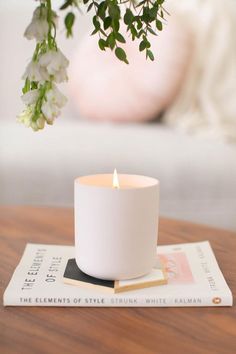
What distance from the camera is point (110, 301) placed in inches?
26.3

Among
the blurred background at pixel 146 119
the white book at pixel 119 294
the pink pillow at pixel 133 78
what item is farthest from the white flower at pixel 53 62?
the pink pillow at pixel 133 78

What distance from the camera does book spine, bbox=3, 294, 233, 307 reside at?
2.19 feet

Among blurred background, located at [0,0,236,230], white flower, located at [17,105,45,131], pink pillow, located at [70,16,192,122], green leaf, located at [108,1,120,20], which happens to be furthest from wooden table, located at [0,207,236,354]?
pink pillow, located at [70,16,192,122]

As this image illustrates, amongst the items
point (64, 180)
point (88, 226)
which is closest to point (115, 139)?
point (64, 180)

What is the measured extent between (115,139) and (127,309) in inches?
48.5

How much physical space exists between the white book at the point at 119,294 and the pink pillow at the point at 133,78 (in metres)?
1.31

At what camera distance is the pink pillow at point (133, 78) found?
2012 millimetres

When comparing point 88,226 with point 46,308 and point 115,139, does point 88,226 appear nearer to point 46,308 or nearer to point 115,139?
point 46,308

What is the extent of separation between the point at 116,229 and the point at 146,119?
147 centimetres

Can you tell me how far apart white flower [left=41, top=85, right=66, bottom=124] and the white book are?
22cm

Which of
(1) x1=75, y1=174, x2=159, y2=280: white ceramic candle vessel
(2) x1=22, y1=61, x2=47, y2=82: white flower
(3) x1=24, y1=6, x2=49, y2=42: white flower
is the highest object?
(3) x1=24, y1=6, x2=49, y2=42: white flower

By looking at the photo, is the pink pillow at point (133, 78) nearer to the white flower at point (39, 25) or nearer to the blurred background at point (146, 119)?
the blurred background at point (146, 119)

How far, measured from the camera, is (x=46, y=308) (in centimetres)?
67

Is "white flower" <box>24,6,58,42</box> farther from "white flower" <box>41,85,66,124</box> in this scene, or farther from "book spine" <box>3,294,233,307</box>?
"book spine" <box>3,294,233,307</box>
